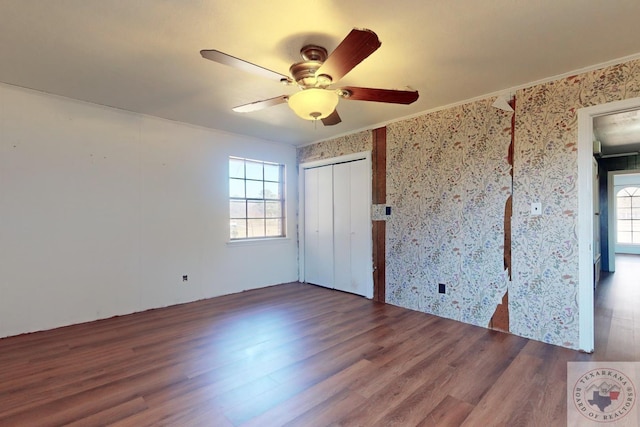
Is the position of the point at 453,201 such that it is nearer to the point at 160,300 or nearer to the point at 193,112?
the point at 193,112

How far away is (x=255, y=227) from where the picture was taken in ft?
15.8

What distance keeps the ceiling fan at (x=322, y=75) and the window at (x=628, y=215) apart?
9678 mm

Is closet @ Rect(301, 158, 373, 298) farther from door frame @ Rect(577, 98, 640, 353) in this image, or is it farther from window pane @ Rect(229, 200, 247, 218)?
door frame @ Rect(577, 98, 640, 353)

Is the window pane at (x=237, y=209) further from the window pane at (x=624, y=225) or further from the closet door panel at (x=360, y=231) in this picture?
the window pane at (x=624, y=225)

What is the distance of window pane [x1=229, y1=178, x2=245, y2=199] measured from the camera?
14.8ft

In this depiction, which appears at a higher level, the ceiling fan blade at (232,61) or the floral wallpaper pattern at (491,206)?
the ceiling fan blade at (232,61)

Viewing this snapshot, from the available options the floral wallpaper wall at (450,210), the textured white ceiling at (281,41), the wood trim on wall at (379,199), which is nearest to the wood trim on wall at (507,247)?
the floral wallpaper wall at (450,210)

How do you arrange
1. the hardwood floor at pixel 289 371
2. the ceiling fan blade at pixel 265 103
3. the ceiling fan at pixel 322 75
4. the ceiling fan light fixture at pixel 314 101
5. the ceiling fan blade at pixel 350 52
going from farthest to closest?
the ceiling fan blade at pixel 265 103
the ceiling fan light fixture at pixel 314 101
the hardwood floor at pixel 289 371
the ceiling fan at pixel 322 75
the ceiling fan blade at pixel 350 52

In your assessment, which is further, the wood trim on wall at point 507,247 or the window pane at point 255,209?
the window pane at point 255,209

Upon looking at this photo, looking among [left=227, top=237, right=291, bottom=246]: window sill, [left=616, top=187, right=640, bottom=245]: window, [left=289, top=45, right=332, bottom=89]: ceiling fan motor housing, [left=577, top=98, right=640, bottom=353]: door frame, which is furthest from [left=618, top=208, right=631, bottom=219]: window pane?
[left=289, top=45, right=332, bottom=89]: ceiling fan motor housing

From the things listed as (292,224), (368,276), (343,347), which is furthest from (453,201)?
(292,224)

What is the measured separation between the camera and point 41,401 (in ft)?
6.14

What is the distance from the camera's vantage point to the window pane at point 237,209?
4504mm

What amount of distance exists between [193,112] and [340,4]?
2442 mm
